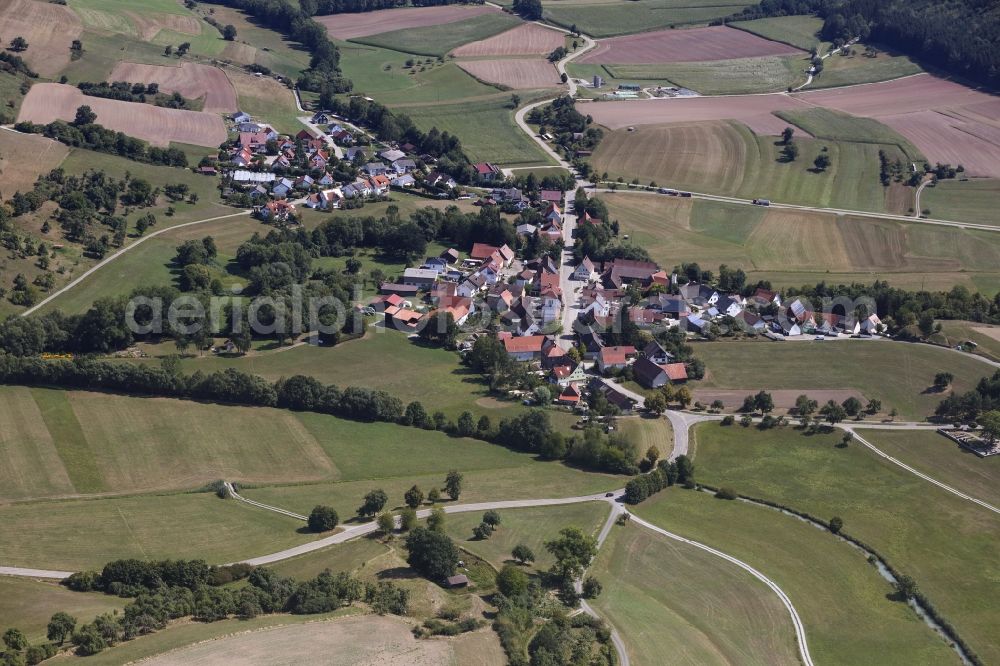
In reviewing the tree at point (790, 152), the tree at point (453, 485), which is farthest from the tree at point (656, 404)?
the tree at point (790, 152)

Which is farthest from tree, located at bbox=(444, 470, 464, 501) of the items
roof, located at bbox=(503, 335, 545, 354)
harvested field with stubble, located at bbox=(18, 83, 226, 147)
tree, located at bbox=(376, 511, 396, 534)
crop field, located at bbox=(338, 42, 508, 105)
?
crop field, located at bbox=(338, 42, 508, 105)

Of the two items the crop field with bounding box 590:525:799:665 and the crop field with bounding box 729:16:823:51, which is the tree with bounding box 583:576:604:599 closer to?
the crop field with bounding box 590:525:799:665

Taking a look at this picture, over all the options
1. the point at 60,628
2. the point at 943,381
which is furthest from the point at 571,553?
the point at 943,381

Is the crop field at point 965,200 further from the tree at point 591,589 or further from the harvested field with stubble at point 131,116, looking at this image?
the harvested field with stubble at point 131,116

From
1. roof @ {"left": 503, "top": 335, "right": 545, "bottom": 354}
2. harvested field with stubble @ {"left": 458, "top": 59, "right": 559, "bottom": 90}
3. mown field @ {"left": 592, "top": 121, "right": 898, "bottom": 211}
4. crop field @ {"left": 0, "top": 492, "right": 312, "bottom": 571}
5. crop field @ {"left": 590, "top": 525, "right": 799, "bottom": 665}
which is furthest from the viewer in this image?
harvested field with stubble @ {"left": 458, "top": 59, "right": 559, "bottom": 90}

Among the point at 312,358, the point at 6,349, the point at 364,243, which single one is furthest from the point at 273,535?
the point at 364,243

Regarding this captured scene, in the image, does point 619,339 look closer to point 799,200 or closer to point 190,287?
point 190,287
